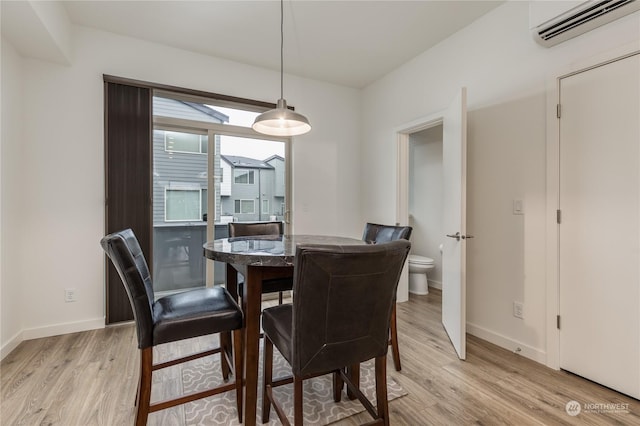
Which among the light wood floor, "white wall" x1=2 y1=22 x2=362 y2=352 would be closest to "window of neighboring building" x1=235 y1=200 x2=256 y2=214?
"white wall" x1=2 y1=22 x2=362 y2=352

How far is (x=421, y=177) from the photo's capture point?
4324 mm

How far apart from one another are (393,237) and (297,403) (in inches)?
51.0

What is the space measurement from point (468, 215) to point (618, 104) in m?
1.19

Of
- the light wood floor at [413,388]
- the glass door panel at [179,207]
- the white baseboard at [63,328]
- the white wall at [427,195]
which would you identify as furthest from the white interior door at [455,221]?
the white baseboard at [63,328]

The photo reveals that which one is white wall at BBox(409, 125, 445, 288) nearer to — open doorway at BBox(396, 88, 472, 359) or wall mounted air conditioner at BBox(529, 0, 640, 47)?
open doorway at BBox(396, 88, 472, 359)

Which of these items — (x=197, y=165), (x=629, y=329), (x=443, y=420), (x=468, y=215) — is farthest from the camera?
(x=197, y=165)

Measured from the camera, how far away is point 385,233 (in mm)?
2242

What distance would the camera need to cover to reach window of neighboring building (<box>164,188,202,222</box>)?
3.14 metres

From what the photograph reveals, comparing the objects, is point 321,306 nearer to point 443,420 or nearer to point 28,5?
point 443,420

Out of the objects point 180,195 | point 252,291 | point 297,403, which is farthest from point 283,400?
point 180,195

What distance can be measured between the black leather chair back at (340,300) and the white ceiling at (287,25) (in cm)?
225

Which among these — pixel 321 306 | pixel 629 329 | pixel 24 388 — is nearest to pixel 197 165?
Answer: pixel 24 388

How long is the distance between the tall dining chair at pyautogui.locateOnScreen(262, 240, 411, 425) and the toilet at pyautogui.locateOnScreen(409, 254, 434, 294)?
259 centimetres

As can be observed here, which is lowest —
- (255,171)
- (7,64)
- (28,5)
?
(255,171)
